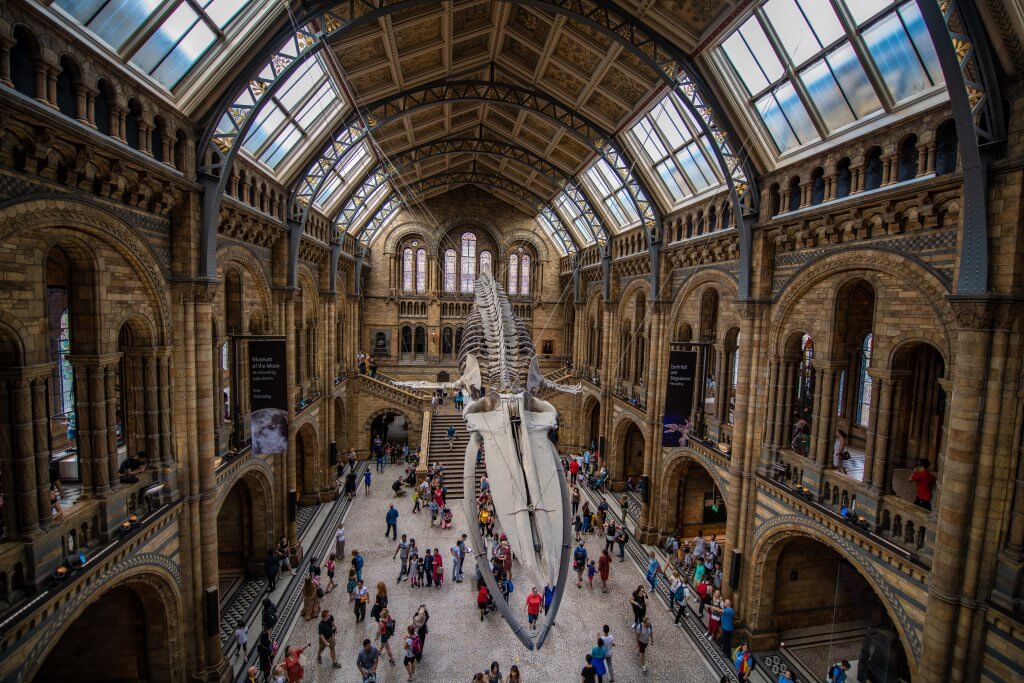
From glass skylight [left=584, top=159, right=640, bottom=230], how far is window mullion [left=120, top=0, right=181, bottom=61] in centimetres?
1537

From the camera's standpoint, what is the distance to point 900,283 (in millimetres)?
9359

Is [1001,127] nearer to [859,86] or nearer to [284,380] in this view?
[859,86]

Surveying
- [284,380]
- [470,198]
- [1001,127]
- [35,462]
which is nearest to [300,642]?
[284,380]

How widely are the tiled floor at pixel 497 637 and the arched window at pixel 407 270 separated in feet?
63.5

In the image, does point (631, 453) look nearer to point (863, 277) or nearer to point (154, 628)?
point (863, 277)

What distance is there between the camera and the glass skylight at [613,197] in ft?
67.9

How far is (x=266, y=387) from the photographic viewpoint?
12133 mm

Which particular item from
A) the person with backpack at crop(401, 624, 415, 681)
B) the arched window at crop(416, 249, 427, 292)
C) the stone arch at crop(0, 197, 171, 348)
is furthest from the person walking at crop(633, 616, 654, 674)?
the arched window at crop(416, 249, 427, 292)

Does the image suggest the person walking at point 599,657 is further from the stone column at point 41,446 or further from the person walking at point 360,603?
the stone column at point 41,446

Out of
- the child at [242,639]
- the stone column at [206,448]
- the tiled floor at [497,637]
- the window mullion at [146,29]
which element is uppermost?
the window mullion at [146,29]

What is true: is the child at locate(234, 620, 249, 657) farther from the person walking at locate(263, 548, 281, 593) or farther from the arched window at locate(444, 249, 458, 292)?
the arched window at locate(444, 249, 458, 292)

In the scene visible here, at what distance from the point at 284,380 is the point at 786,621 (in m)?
14.1

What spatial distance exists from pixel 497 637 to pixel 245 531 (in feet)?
27.2

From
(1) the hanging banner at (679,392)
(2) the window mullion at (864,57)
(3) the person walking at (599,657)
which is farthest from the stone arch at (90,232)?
(2) the window mullion at (864,57)
